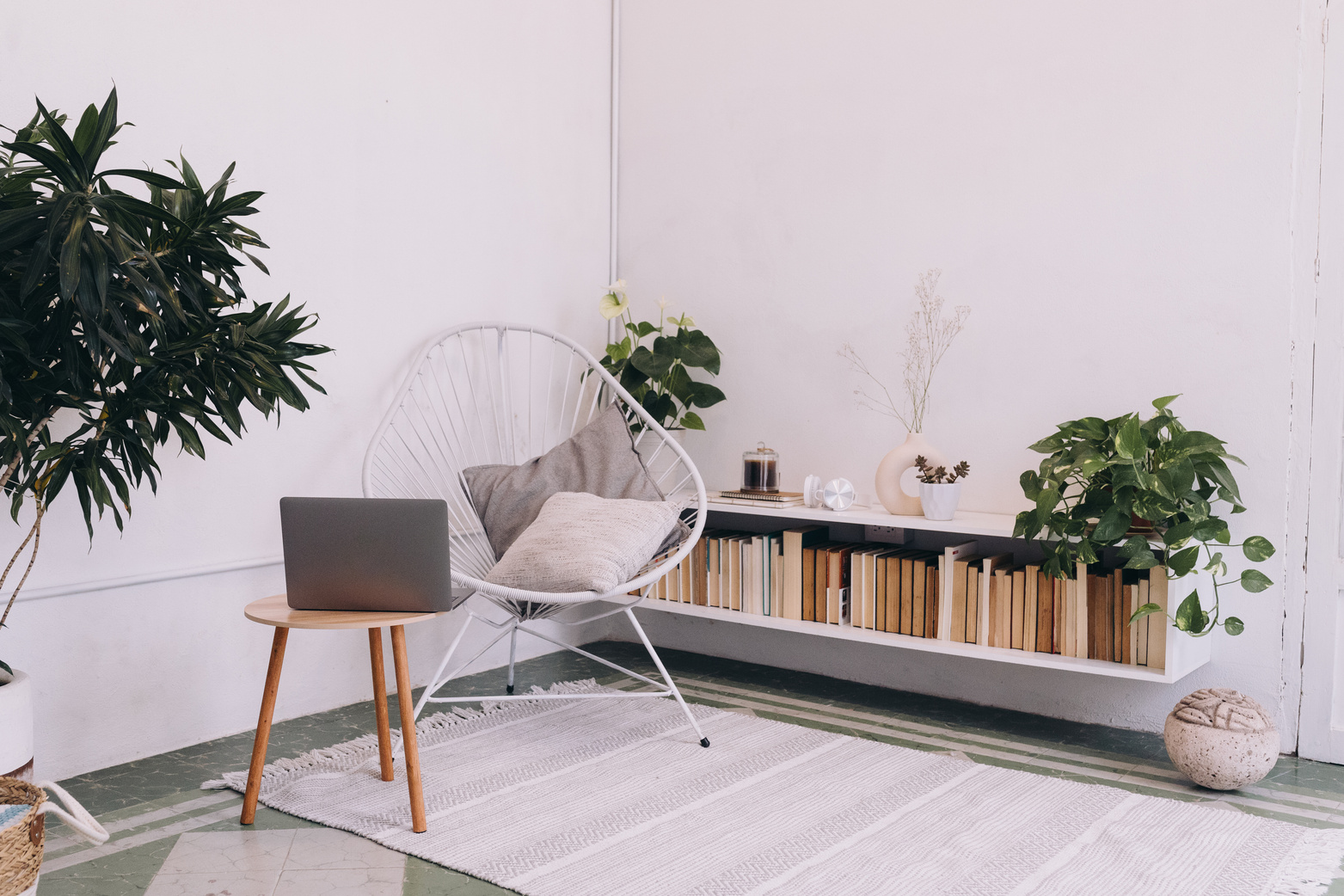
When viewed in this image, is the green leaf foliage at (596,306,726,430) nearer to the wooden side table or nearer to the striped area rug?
the striped area rug

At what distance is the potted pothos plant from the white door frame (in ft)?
7.46

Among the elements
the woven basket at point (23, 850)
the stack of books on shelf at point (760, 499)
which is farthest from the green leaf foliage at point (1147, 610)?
the woven basket at point (23, 850)

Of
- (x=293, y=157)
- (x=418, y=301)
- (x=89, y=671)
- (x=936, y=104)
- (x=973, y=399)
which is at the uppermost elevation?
→ (x=936, y=104)

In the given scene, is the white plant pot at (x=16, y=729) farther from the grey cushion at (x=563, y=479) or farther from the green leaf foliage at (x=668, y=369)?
the green leaf foliage at (x=668, y=369)

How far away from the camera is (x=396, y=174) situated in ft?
9.96

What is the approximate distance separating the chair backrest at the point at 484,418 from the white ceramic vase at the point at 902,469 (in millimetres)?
515

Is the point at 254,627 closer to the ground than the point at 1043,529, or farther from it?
closer to the ground

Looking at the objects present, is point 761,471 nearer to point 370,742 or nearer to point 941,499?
point 941,499

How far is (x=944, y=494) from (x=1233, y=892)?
1.17 meters

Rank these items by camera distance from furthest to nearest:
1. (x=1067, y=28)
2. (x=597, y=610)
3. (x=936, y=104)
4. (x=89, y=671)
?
(x=597, y=610), (x=936, y=104), (x=1067, y=28), (x=89, y=671)

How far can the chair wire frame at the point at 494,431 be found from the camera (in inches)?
112

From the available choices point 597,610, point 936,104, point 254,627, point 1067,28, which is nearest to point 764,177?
point 936,104

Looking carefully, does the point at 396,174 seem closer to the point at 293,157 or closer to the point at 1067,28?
the point at 293,157

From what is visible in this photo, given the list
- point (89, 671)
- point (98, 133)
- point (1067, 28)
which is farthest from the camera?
point (1067, 28)
